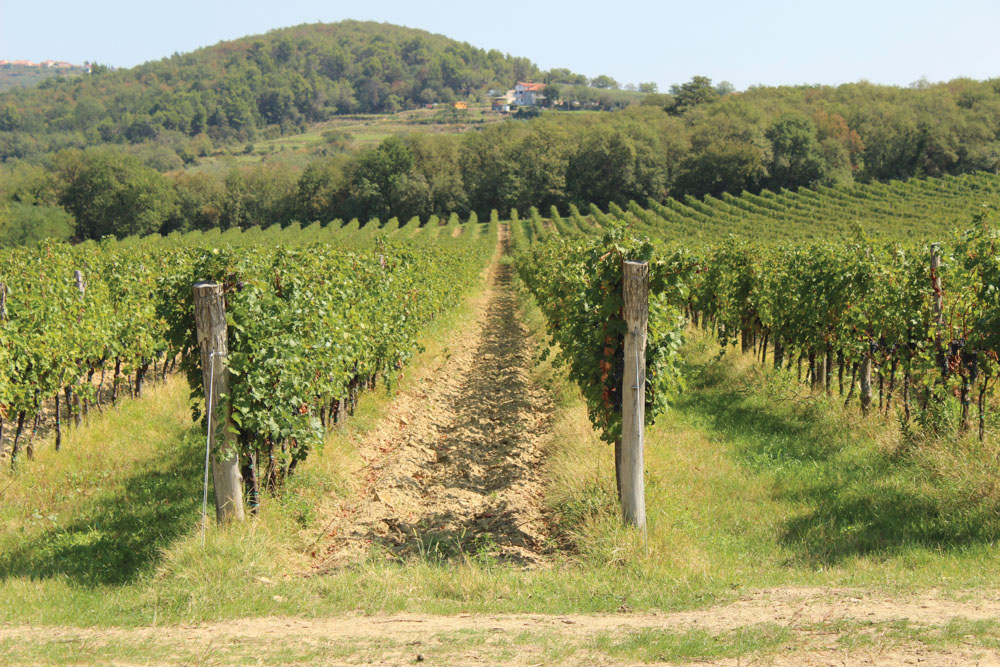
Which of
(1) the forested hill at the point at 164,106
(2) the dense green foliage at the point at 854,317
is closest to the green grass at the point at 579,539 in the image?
(2) the dense green foliage at the point at 854,317

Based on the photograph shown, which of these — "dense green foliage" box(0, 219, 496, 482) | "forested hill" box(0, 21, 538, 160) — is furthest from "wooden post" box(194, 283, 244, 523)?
"forested hill" box(0, 21, 538, 160)

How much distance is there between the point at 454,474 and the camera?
27.9 feet

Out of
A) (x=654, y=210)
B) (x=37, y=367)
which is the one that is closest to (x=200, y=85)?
(x=654, y=210)

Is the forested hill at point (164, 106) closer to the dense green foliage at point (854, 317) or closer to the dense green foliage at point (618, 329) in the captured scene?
the dense green foliage at point (854, 317)

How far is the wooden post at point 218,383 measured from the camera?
243 inches

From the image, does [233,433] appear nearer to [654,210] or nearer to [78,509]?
[78,509]

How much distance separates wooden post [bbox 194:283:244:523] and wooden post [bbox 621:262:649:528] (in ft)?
11.1

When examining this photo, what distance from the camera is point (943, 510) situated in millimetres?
6539

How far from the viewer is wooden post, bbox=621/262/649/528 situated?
19.7 ft

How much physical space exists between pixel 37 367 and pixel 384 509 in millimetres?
5384

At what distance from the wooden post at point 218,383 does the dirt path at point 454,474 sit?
0.95m

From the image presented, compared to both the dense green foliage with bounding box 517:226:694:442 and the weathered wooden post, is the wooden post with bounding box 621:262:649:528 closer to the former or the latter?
the dense green foliage with bounding box 517:226:694:442

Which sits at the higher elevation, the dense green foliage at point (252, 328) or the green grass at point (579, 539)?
the dense green foliage at point (252, 328)

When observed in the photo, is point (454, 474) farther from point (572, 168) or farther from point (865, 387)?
point (572, 168)
